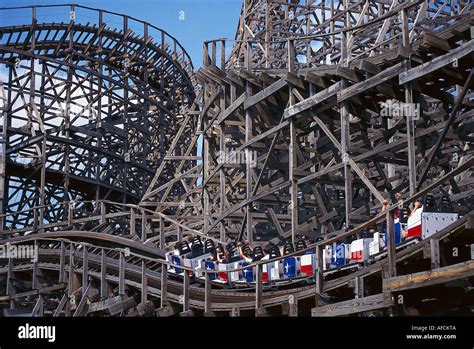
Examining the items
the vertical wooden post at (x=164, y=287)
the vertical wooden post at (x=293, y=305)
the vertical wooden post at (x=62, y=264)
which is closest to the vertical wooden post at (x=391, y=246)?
the vertical wooden post at (x=293, y=305)

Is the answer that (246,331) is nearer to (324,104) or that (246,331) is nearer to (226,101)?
(324,104)

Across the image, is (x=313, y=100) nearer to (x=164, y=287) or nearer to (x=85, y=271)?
(x=164, y=287)

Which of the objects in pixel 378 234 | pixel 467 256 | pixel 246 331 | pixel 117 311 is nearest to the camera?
pixel 246 331

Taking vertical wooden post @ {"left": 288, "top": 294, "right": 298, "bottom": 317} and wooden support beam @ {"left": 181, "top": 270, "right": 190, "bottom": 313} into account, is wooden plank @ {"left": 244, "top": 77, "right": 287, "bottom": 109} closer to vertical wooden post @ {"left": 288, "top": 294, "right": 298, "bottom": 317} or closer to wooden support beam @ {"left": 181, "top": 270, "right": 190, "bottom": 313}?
wooden support beam @ {"left": 181, "top": 270, "right": 190, "bottom": 313}

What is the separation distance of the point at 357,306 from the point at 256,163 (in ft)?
25.6

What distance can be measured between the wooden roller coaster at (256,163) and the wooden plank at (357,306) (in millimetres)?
24

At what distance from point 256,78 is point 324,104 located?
208 cm

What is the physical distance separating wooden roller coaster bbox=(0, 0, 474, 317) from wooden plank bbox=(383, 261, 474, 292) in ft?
0.06

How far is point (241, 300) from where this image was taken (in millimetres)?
12492

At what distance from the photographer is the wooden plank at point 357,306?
30.9 ft

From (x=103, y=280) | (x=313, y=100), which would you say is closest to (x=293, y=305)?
(x=103, y=280)

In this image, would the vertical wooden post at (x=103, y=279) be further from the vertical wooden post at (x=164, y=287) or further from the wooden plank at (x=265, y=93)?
the wooden plank at (x=265, y=93)

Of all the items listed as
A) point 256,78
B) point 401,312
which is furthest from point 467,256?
point 256,78

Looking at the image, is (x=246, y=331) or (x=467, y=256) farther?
(x=467, y=256)
